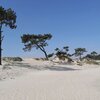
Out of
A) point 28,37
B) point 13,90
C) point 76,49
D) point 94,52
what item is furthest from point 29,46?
point 13,90

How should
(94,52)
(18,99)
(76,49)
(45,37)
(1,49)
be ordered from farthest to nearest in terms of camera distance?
(94,52) → (76,49) → (45,37) → (1,49) → (18,99)

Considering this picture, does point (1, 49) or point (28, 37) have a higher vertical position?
point (28, 37)

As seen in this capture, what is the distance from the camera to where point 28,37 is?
55.8 meters

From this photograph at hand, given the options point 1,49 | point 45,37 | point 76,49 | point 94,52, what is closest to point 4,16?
point 1,49

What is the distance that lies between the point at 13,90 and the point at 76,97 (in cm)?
343

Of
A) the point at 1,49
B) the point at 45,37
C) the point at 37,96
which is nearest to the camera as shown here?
the point at 37,96

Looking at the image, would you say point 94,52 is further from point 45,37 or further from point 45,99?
point 45,99

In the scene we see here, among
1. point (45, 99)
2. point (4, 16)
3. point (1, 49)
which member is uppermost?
point (4, 16)

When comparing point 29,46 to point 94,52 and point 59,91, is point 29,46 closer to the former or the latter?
point 94,52

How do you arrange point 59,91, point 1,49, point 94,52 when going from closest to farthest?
point 59,91 → point 1,49 → point 94,52

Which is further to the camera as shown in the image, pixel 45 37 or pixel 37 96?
pixel 45 37

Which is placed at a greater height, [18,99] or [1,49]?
[1,49]

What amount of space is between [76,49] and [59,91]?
6574 centimetres

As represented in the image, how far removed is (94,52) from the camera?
275ft
